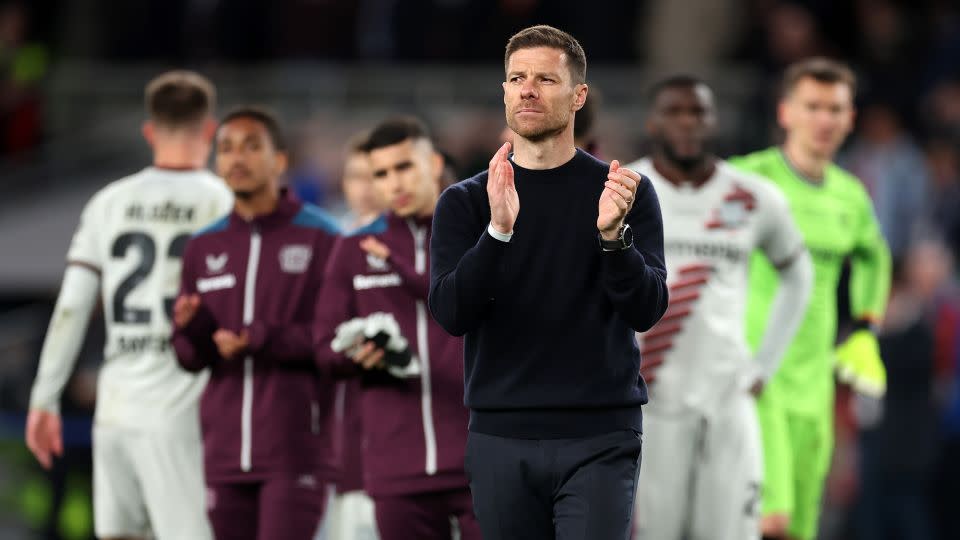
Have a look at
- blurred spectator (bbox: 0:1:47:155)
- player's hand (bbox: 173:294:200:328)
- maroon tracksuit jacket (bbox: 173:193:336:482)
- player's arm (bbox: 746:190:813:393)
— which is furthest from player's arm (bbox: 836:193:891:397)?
blurred spectator (bbox: 0:1:47:155)

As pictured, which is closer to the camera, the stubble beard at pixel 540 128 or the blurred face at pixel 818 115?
the stubble beard at pixel 540 128

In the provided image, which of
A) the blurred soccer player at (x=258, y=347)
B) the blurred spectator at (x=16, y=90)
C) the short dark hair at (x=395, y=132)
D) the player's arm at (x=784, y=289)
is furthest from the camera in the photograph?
the blurred spectator at (x=16, y=90)

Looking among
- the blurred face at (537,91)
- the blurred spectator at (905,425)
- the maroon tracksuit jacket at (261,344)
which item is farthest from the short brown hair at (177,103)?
the blurred spectator at (905,425)

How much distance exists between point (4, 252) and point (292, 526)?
10.7m

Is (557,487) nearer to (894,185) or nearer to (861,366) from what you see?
(861,366)

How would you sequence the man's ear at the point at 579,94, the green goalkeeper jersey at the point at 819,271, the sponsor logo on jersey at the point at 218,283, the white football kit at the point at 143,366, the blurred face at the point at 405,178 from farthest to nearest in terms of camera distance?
1. the green goalkeeper jersey at the point at 819,271
2. the white football kit at the point at 143,366
3. the sponsor logo on jersey at the point at 218,283
4. the blurred face at the point at 405,178
5. the man's ear at the point at 579,94

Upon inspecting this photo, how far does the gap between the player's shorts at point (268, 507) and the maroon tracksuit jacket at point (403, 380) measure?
587 millimetres

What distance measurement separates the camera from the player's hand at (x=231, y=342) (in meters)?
8.56

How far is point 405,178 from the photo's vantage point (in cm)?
847

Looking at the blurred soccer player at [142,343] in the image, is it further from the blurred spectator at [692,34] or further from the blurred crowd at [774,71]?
the blurred spectator at [692,34]

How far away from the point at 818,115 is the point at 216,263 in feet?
11.3

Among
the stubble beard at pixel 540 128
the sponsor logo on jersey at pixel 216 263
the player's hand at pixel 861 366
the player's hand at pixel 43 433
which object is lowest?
the player's hand at pixel 43 433

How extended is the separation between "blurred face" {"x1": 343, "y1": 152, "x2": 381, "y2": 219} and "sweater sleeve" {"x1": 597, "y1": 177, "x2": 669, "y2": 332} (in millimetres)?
3835

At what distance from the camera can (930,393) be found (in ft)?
46.7
